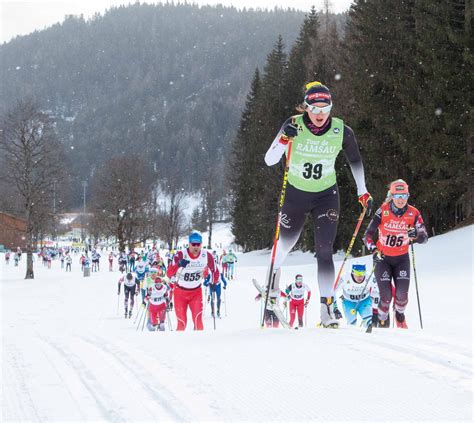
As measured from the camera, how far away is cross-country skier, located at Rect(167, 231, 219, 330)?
30.2ft

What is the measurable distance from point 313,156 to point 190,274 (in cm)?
432

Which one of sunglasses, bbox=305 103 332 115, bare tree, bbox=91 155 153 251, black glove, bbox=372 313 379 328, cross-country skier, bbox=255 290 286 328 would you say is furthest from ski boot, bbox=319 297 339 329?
bare tree, bbox=91 155 153 251

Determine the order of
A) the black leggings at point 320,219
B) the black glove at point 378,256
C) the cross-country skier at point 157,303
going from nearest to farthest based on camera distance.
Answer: the black leggings at point 320,219 → the black glove at point 378,256 → the cross-country skier at point 157,303

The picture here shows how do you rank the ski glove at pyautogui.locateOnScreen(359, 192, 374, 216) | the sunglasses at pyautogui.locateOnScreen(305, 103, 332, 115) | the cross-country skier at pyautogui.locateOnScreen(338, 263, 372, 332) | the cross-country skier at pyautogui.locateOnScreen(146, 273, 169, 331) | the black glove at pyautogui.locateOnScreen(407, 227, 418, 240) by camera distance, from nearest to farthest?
the sunglasses at pyautogui.locateOnScreen(305, 103, 332, 115)
the ski glove at pyautogui.locateOnScreen(359, 192, 374, 216)
the black glove at pyautogui.locateOnScreen(407, 227, 418, 240)
the cross-country skier at pyautogui.locateOnScreen(338, 263, 372, 332)
the cross-country skier at pyautogui.locateOnScreen(146, 273, 169, 331)

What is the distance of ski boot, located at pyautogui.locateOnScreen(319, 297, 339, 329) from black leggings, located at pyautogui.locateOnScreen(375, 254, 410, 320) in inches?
94.1

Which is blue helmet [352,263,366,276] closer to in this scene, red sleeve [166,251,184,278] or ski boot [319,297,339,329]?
red sleeve [166,251,184,278]

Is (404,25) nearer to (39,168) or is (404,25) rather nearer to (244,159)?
(39,168)

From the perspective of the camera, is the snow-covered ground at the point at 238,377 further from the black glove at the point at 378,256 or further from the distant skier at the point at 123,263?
the distant skier at the point at 123,263

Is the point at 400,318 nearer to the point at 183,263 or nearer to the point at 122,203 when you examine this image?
the point at 183,263

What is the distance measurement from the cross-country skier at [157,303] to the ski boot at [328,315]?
718cm

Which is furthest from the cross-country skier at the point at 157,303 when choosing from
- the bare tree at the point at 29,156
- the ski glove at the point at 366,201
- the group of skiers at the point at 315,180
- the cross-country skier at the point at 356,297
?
the bare tree at the point at 29,156

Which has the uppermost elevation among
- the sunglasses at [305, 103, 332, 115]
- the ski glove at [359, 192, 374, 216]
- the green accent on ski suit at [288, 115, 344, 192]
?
the sunglasses at [305, 103, 332, 115]

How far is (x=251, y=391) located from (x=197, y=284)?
6200mm

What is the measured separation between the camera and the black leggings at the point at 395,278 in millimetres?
7871
